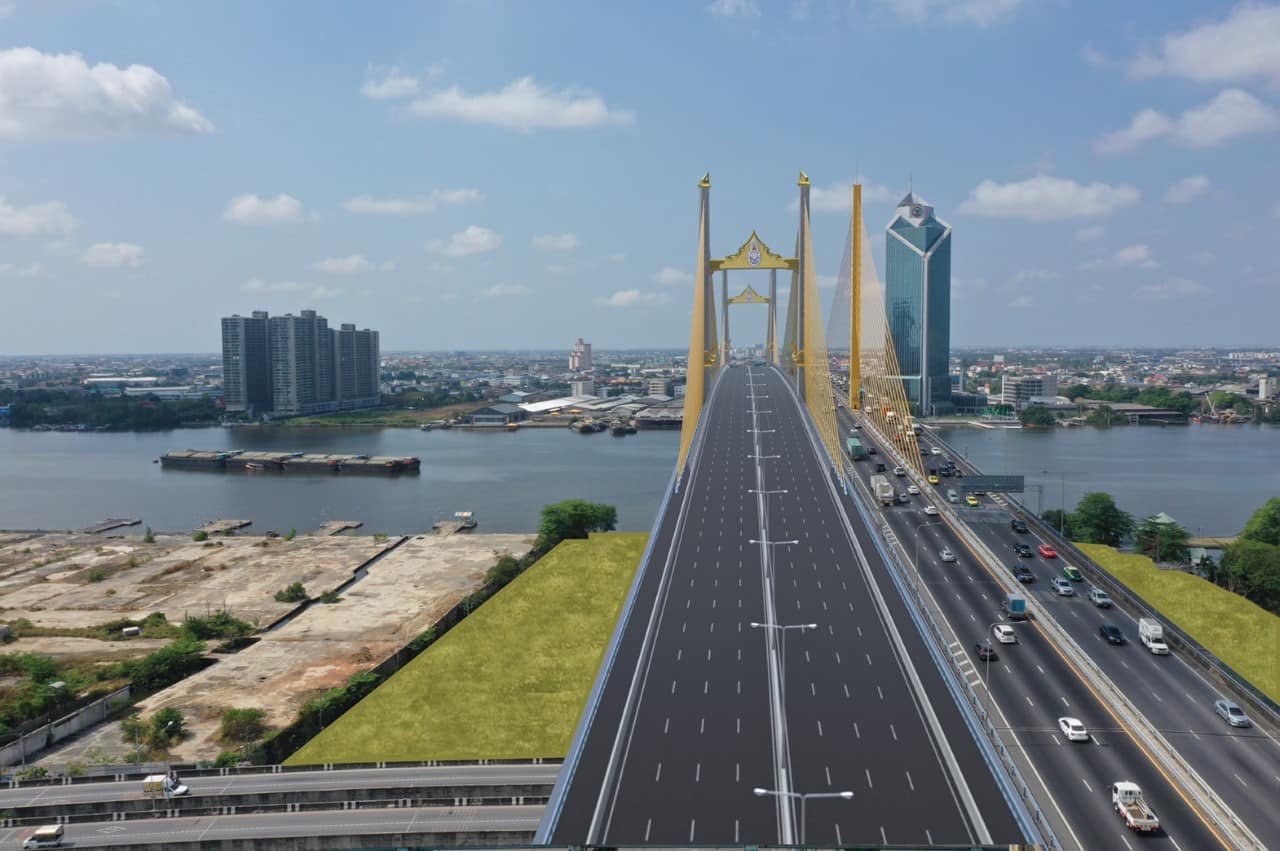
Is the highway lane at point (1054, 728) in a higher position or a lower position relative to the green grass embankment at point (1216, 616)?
higher

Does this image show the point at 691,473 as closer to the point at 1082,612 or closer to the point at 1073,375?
the point at 1082,612

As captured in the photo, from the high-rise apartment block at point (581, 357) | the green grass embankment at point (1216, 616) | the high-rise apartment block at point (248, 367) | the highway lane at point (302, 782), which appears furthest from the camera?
the high-rise apartment block at point (581, 357)

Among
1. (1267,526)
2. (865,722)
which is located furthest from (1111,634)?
(1267,526)

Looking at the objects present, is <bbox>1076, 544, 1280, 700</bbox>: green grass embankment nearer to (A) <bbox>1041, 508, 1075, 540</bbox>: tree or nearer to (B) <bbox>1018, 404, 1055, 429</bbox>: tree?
(A) <bbox>1041, 508, 1075, 540</bbox>: tree

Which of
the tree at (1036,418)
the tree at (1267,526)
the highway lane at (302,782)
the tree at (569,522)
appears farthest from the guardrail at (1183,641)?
the tree at (1036,418)

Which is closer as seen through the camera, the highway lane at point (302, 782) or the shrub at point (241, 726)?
the highway lane at point (302, 782)

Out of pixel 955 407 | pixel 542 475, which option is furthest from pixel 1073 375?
pixel 542 475

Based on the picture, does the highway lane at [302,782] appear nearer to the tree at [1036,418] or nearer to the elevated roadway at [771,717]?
the elevated roadway at [771,717]
